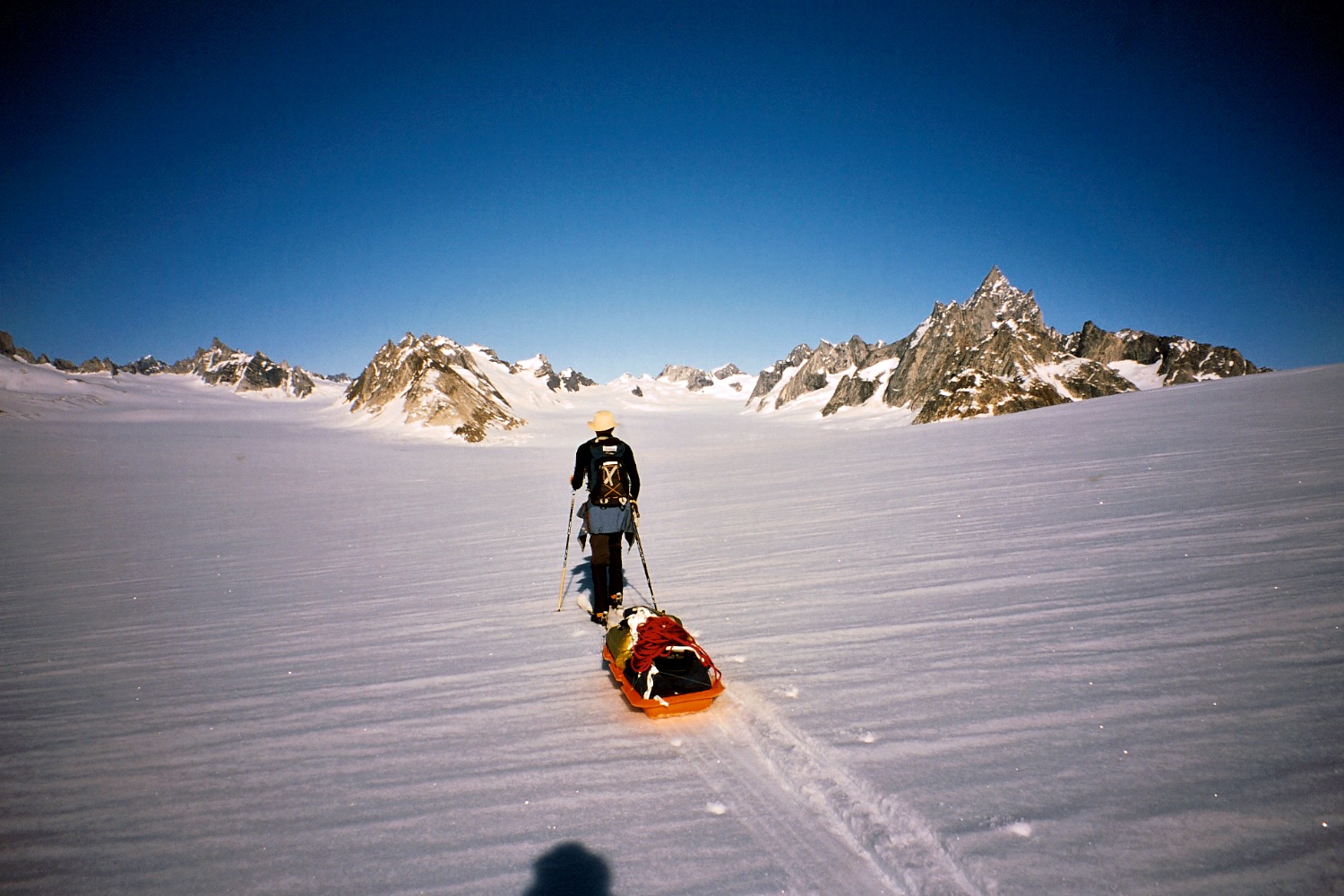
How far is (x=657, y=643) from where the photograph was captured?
427 centimetres

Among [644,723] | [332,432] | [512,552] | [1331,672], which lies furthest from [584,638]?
[332,432]

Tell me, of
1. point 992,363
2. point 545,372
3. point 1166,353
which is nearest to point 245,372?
point 545,372

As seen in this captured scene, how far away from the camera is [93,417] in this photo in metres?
58.2

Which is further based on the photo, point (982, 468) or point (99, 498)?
point (99, 498)

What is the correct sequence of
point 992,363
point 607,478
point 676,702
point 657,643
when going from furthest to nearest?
point 992,363
point 607,478
point 657,643
point 676,702

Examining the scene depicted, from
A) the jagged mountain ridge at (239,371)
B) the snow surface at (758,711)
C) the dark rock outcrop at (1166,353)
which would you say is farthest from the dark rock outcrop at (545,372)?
the snow surface at (758,711)

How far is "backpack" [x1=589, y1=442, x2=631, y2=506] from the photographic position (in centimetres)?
609

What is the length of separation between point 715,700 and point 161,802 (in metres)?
3.91

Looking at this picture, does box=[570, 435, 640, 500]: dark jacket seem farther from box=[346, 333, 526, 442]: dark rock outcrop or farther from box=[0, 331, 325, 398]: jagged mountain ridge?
box=[0, 331, 325, 398]: jagged mountain ridge

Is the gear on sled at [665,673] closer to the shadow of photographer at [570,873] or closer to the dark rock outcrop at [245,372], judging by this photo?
the shadow of photographer at [570,873]

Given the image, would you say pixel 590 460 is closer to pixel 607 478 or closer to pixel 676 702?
pixel 607 478

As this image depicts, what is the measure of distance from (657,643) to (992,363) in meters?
76.4

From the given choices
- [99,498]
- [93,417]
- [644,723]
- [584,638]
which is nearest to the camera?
[644,723]

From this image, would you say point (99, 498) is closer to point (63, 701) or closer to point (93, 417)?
point (63, 701)
